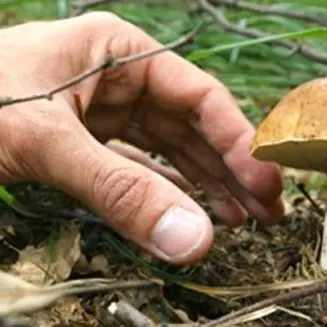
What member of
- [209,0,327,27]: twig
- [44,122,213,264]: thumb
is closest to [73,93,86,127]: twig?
[44,122,213,264]: thumb

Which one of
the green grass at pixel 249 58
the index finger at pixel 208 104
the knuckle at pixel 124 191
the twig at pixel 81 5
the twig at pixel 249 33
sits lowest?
the green grass at pixel 249 58

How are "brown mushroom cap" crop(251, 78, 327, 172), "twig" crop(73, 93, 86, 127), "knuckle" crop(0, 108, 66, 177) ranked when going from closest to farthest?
"brown mushroom cap" crop(251, 78, 327, 172), "knuckle" crop(0, 108, 66, 177), "twig" crop(73, 93, 86, 127)

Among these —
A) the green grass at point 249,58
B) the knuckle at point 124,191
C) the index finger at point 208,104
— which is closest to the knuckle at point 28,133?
the knuckle at point 124,191

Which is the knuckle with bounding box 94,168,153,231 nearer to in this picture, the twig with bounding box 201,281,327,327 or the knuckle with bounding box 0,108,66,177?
the knuckle with bounding box 0,108,66,177

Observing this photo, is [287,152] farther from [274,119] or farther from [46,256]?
[46,256]

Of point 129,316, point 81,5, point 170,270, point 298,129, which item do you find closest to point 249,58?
point 81,5

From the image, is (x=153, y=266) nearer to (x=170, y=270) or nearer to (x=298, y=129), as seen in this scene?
(x=170, y=270)

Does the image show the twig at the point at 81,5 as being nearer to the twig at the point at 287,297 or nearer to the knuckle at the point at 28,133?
the knuckle at the point at 28,133
